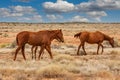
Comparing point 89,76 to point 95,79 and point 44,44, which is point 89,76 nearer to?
point 95,79

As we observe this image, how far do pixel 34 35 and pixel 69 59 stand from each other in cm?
252

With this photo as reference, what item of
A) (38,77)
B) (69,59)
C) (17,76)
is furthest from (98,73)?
(69,59)

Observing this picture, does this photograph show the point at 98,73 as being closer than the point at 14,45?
Yes

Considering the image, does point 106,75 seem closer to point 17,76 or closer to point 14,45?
point 17,76

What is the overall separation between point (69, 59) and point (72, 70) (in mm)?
4342

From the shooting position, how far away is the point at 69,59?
18.6 meters

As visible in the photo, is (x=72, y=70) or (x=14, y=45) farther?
(x=14, y=45)

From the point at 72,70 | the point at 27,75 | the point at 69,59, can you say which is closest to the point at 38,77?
the point at 27,75

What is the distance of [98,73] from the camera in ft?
43.7

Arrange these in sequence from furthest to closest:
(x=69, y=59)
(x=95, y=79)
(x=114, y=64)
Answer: (x=69, y=59)
(x=114, y=64)
(x=95, y=79)

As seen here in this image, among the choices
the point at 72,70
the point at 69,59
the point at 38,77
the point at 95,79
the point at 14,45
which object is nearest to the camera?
the point at 95,79

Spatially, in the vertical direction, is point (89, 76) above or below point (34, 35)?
below

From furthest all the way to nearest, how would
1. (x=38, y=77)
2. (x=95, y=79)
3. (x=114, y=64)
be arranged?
1. (x=114, y=64)
2. (x=38, y=77)
3. (x=95, y=79)

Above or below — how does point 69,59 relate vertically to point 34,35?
below
